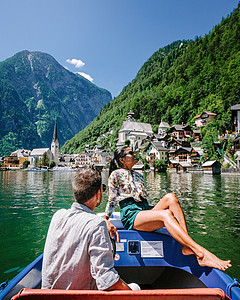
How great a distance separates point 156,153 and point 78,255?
198 feet

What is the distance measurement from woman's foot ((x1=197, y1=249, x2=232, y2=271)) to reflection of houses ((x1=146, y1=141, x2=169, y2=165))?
5816 cm

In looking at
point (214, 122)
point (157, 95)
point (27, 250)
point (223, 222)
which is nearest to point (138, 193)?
point (27, 250)

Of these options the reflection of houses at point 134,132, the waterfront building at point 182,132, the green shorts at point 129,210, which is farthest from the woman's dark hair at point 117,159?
the reflection of houses at point 134,132

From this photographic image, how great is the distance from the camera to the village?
1526 inches

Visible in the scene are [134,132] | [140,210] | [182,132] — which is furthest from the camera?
[134,132]

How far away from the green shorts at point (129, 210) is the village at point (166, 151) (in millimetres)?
879

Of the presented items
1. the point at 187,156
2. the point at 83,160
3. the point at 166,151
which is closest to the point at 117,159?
the point at 187,156

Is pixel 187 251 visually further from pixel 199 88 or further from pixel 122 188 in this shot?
pixel 199 88

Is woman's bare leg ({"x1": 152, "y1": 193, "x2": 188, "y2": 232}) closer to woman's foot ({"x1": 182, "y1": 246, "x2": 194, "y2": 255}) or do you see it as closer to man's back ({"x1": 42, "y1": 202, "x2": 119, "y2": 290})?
woman's foot ({"x1": 182, "y1": 246, "x2": 194, "y2": 255})

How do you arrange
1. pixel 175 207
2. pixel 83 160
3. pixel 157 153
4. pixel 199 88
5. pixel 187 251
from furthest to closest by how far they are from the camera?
pixel 83 160 < pixel 199 88 < pixel 157 153 < pixel 175 207 < pixel 187 251

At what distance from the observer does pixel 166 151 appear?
198 ft

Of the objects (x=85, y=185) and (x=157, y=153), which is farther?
(x=157, y=153)

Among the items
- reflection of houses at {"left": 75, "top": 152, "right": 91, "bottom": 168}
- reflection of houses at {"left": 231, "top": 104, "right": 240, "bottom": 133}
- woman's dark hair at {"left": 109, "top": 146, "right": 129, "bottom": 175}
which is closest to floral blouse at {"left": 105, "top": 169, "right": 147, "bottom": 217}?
woman's dark hair at {"left": 109, "top": 146, "right": 129, "bottom": 175}

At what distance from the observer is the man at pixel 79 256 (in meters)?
1.39
